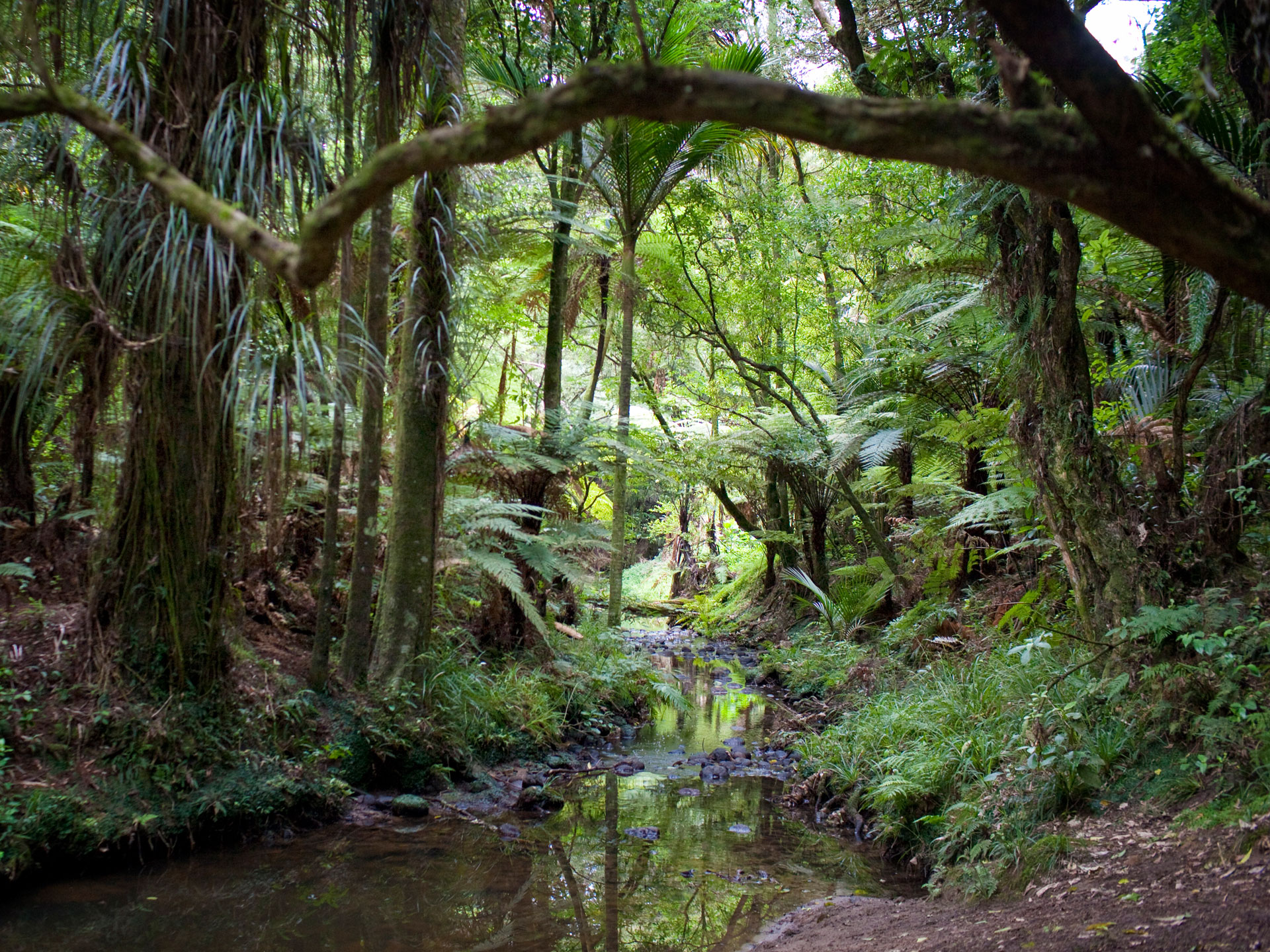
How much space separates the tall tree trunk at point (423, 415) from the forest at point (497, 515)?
0.03 meters

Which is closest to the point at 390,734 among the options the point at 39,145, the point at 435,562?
the point at 435,562

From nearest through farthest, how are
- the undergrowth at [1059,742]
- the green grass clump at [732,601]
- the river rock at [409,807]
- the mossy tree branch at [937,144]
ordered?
the mossy tree branch at [937,144] → the undergrowth at [1059,742] → the river rock at [409,807] → the green grass clump at [732,601]

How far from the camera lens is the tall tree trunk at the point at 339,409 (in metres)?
4.64

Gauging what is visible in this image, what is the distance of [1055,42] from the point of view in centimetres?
177

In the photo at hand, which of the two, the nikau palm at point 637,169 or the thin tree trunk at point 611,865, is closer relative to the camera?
the thin tree trunk at point 611,865

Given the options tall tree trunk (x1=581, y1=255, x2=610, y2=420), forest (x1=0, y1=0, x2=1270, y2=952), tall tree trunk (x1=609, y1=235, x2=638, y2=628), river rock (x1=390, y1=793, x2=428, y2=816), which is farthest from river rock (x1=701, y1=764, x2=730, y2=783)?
tall tree trunk (x1=581, y1=255, x2=610, y2=420)

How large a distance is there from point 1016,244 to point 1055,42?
3.55m

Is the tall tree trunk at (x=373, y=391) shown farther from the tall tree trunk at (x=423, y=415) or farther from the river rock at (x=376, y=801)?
the river rock at (x=376, y=801)

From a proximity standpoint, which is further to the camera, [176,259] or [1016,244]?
[1016,244]

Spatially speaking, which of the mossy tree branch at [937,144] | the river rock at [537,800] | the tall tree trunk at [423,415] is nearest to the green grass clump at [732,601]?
the river rock at [537,800]

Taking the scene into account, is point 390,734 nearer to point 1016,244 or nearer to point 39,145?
point 39,145

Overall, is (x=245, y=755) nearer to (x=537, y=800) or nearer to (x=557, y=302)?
(x=537, y=800)

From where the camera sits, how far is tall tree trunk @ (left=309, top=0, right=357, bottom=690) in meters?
4.64

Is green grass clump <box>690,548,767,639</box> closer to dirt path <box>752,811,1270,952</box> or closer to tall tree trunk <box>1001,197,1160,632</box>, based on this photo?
tall tree trunk <box>1001,197,1160,632</box>
